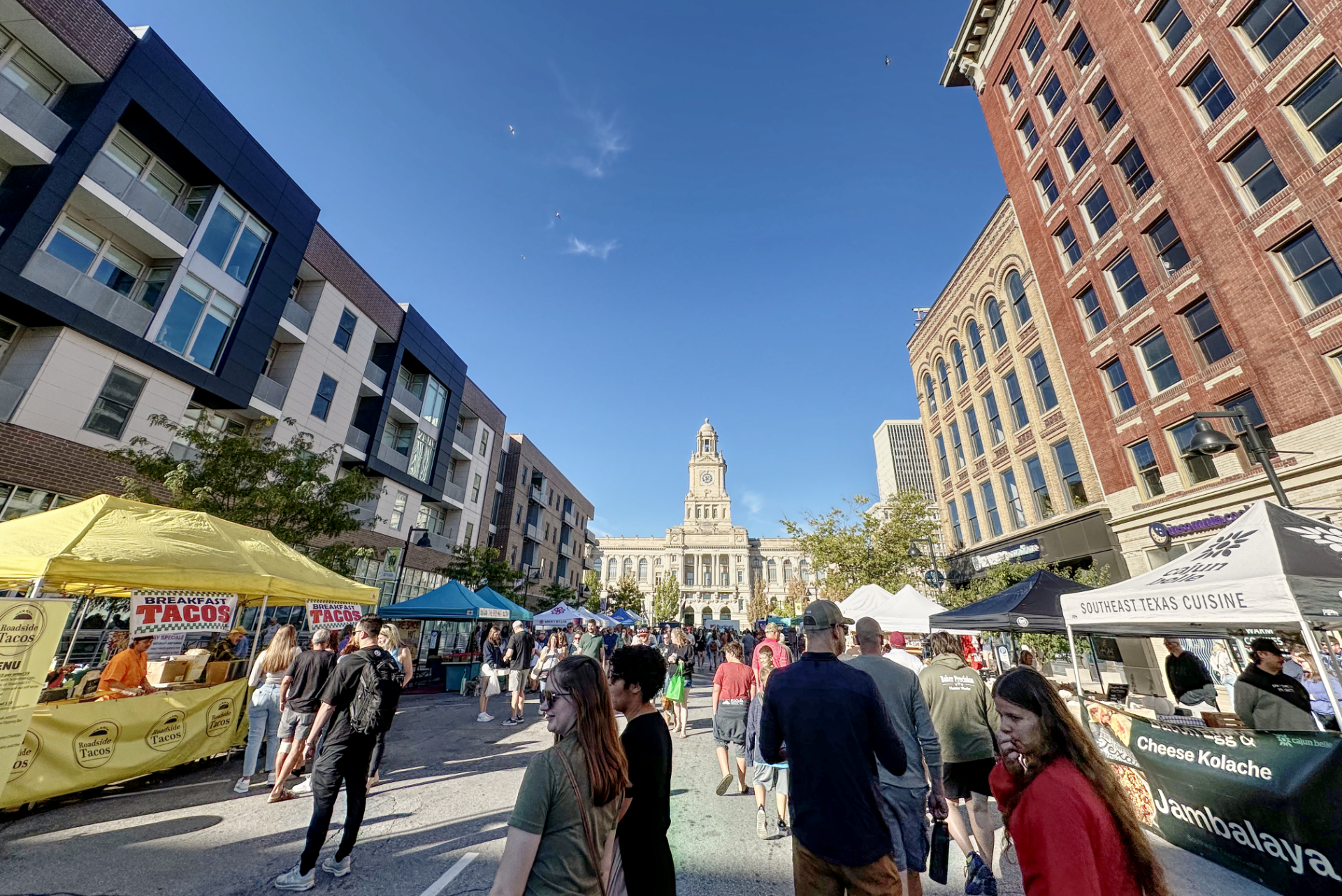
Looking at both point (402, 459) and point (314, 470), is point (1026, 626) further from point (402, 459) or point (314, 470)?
point (402, 459)

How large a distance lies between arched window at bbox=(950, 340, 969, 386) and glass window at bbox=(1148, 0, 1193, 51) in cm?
1287

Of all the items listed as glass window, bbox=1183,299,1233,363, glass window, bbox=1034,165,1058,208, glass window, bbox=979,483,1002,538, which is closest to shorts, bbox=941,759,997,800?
glass window, bbox=1183,299,1233,363

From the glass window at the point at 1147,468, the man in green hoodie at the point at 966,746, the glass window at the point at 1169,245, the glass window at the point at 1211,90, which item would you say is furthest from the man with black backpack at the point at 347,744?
the glass window at the point at 1211,90

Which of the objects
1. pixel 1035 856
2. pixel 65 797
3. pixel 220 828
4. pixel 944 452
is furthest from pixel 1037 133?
pixel 65 797

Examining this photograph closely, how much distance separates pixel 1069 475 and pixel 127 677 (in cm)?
2558

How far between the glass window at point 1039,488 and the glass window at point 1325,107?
11.4 m

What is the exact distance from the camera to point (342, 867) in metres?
4.54

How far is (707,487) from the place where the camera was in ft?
352

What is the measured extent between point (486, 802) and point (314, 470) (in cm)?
1111

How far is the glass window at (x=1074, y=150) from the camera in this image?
1883cm

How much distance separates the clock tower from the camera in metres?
105

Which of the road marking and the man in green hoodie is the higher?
the man in green hoodie

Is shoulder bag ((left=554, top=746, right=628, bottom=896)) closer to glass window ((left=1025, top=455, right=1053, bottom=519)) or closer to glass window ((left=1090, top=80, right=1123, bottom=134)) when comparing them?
glass window ((left=1025, top=455, right=1053, bottom=519))

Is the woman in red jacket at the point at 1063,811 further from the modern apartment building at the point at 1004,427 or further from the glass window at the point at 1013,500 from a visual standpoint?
the glass window at the point at 1013,500
